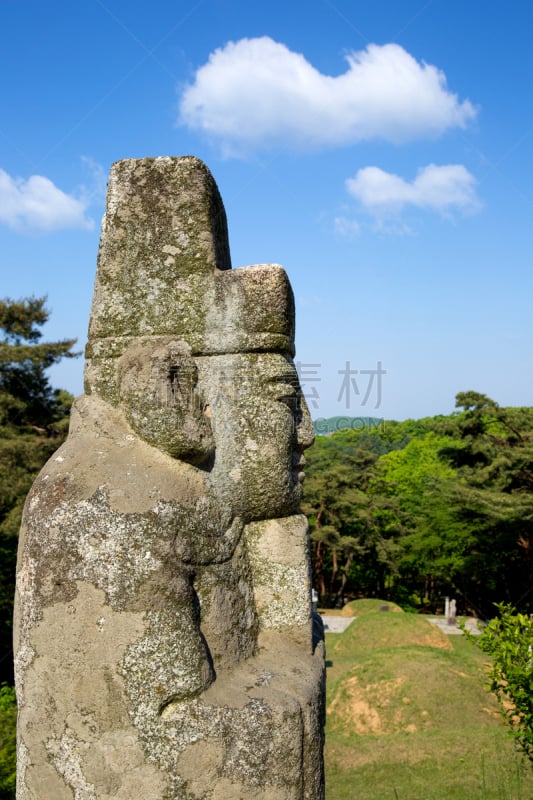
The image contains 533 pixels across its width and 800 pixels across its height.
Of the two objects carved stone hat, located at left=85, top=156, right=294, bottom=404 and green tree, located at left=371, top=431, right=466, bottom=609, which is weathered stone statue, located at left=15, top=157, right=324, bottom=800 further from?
green tree, located at left=371, top=431, right=466, bottom=609

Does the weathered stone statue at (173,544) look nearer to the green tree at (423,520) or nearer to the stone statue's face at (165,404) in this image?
the stone statue's face at (165,404)

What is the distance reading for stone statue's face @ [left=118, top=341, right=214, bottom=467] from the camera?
3.23m

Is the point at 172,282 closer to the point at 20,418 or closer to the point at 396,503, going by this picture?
the point at 20,418

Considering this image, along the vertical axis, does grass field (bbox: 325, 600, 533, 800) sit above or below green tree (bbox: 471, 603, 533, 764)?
below

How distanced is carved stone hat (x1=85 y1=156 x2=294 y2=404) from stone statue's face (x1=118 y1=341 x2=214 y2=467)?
0.21 meters

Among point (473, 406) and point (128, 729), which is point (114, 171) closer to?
point (128, 729)

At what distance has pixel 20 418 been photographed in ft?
75.5

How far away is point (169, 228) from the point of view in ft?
11.7

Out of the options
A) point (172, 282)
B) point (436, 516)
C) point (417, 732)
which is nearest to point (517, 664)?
point (172, 282)

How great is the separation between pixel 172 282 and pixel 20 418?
69.3 ft

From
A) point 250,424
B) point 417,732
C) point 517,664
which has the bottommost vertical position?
point 417,732

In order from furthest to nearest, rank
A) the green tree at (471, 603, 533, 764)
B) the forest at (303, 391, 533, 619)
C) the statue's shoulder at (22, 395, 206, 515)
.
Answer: the forest at (303, 391, 533, 619), the green tree at (471, 603, 533, 764), the statue's shoulder at (22, 395, 206, 515)

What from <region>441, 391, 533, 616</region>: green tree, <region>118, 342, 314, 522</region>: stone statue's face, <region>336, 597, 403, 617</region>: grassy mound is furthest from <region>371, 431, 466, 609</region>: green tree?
<region>118, 342, 314, 522</region>: stone statue's face

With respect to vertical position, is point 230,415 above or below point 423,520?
above
